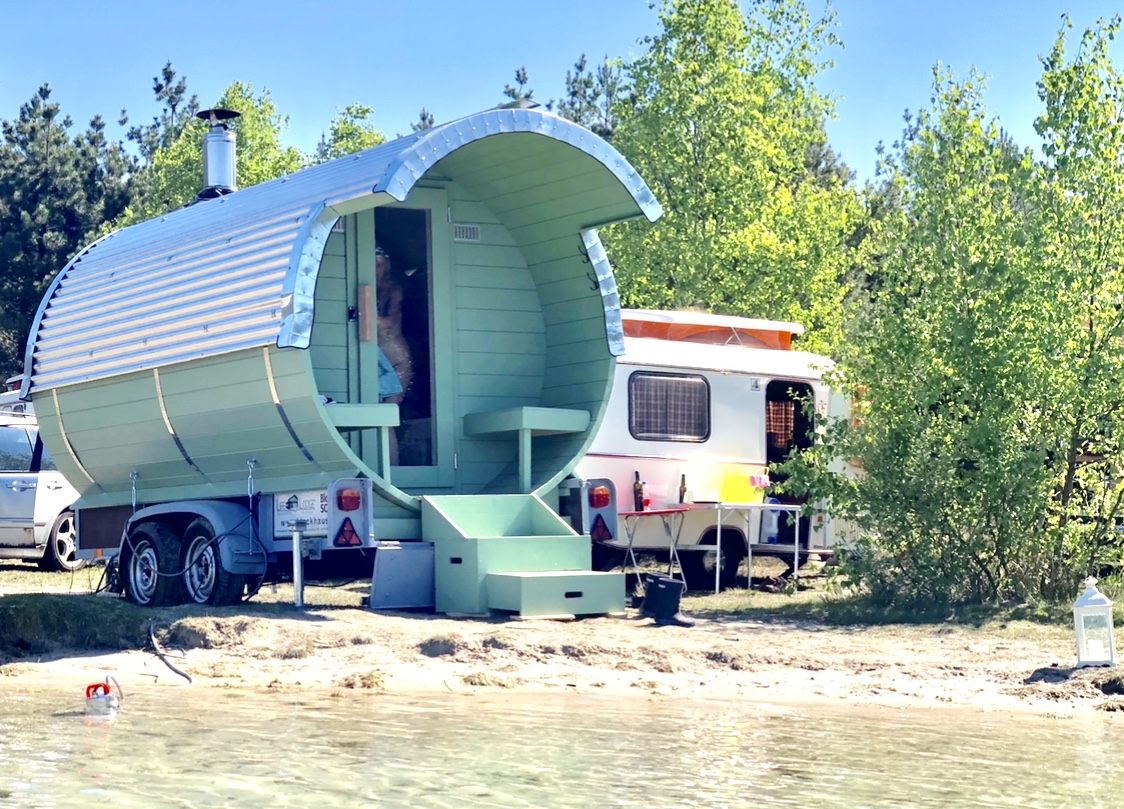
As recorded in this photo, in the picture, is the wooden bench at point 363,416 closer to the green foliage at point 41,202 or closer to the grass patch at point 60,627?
the grass patch at point 60,627

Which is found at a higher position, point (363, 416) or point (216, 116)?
point (216, 116)

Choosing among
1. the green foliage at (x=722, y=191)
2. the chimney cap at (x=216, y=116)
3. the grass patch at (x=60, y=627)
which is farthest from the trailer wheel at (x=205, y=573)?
the green foliage at (x=722, y=191)

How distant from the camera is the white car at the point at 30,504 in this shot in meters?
20.0

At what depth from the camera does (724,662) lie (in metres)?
11.5

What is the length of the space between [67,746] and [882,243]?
1134 centimetres

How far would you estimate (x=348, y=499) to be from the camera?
12.8 metres

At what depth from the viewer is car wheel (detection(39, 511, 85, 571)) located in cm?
2036

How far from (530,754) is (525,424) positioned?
6.01m

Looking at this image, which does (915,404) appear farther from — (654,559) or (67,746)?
(67,746)

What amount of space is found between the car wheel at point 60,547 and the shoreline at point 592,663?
8256 mm

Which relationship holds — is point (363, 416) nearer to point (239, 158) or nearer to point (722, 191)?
point (722, 191)

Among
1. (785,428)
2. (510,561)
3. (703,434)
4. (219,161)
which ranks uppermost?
(219,161)

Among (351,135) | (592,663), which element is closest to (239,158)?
(351,135)

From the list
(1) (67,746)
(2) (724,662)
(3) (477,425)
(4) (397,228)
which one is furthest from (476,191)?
(1) (67,746)
